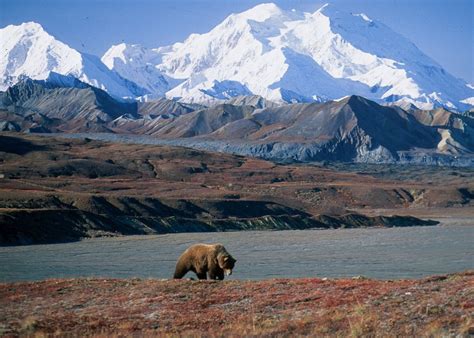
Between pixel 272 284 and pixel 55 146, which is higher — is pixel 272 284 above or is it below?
below

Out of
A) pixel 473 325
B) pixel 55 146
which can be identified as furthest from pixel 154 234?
pixel 55 146

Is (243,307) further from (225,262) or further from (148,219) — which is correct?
(148,219)

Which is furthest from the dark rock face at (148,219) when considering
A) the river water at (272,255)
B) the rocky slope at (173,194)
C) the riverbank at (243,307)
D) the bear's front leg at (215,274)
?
the riverbank at (243,307)

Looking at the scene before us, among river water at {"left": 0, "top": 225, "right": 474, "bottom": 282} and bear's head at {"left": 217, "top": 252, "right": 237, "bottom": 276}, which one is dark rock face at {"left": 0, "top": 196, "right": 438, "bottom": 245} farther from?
bear's head at {"left": 217, "top": 252, "right": 237, "bottom": 276}

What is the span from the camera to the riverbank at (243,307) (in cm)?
1703

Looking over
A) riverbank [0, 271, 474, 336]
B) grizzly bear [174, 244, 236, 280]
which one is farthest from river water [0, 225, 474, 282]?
riverbank [0, 271, 474, 336]

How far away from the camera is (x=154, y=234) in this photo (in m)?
93.2

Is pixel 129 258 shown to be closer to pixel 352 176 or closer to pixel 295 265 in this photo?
pixel 295 265

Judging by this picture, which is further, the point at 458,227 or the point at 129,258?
the point at 458,227

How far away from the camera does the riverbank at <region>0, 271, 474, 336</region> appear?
17.0 meters

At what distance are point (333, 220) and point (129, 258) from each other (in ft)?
182

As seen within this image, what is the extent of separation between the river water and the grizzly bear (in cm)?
1738

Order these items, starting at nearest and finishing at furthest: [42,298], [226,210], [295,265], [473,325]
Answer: [473,325]
[42,298]
[295,265]
[226,210]

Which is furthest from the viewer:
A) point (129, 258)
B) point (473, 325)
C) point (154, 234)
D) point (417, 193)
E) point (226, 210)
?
point (417, 193)
